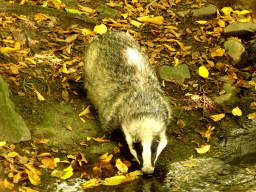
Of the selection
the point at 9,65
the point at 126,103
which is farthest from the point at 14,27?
the point at 126,103

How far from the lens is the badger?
414cm

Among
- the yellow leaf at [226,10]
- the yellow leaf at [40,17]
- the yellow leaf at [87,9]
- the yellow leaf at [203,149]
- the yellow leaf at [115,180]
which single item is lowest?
the yellow leaf at [203,149]

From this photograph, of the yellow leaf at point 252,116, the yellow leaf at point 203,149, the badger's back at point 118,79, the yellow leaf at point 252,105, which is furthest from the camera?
the yellow leaf at point 252,105

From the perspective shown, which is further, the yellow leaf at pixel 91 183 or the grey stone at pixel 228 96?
the grey stone at pixel 228 96

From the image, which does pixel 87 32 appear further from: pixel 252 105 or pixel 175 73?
pixel 252 105

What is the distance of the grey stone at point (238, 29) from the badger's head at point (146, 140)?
3116 millimetres

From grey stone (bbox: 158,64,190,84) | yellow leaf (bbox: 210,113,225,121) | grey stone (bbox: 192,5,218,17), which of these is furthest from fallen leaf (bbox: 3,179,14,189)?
grey stone (bbox: 192,5,218,17)

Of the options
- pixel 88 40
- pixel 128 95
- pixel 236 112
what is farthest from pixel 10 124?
pixel 236 112

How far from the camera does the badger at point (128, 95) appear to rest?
4.14m

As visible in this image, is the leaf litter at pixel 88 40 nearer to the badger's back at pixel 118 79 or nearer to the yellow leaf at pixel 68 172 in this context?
the yellow leaf at pixel 68 172

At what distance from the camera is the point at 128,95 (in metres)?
4.60

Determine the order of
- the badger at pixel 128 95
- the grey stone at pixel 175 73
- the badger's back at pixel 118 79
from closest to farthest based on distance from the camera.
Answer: the badger at pixel 128 95 < the badger's back at pixel 118 79 < the grey stone at pixel 175 73

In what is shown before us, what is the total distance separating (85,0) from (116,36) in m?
2.36

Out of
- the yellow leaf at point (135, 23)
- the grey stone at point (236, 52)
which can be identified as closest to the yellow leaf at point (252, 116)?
the grey stone at point (236, 52)
